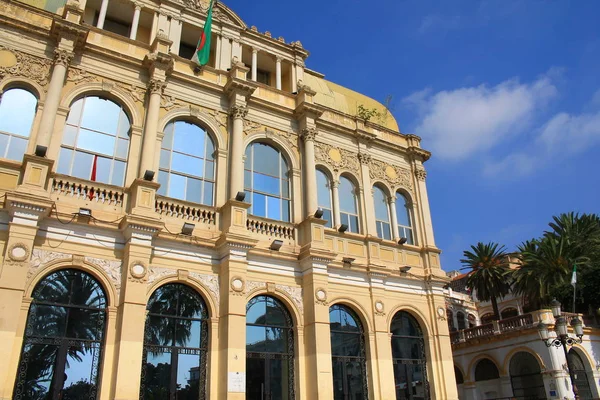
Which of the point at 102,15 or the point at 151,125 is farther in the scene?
the point at 102,15

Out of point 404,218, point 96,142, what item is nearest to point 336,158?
point 404,218

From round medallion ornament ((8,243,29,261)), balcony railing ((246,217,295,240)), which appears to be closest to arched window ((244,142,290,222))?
balcony railing ((246,217,295,240))

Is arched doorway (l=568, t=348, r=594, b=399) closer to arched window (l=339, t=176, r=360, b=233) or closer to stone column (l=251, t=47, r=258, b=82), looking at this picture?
arched window (l=339, t=176, r=360, b=233)

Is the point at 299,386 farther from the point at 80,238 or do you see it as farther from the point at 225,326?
the point at 80,238

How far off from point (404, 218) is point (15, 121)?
14.5 meters

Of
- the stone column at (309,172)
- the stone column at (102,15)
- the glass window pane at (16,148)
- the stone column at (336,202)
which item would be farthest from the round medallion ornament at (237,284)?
the stone column at (102,15)

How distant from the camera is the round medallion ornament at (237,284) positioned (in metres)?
14.8

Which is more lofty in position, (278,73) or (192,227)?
(278,73)

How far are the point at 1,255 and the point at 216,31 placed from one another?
38.0 feet

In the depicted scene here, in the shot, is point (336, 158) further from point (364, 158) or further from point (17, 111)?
point (17, 111)

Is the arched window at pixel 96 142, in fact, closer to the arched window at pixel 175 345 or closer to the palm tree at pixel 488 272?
the arched window at pixel 175 345

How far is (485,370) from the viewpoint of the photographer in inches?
1254

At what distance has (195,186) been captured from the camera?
16453mm

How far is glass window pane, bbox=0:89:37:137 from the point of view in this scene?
558 inches
